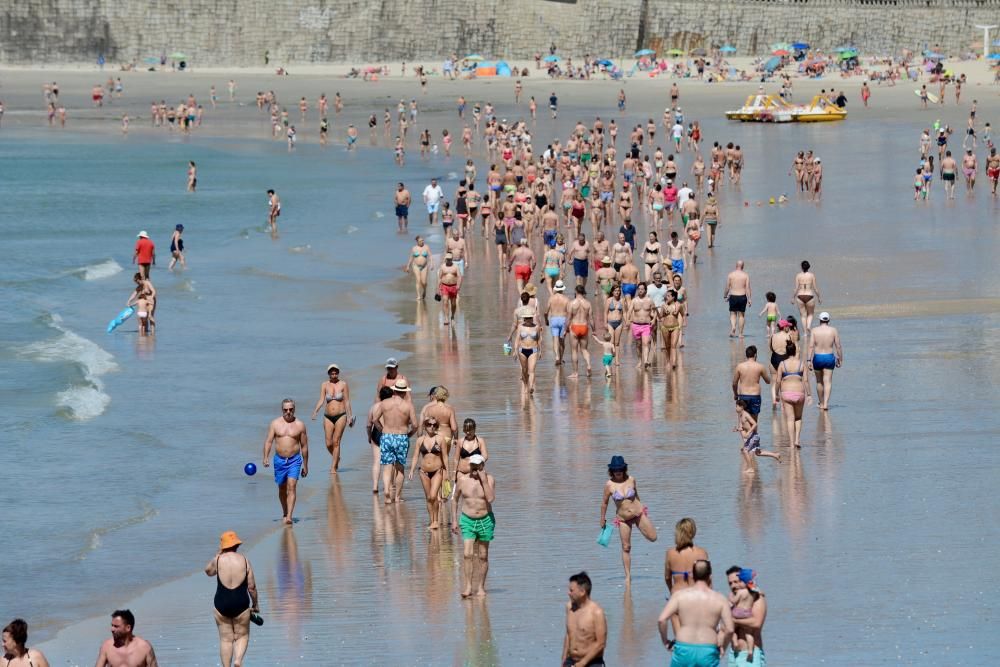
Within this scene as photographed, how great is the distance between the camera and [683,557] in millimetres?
11695

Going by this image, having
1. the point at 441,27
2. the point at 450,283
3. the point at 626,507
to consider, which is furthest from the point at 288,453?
the point at 441,27

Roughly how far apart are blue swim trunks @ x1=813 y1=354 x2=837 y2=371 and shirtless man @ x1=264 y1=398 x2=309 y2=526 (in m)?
6.57

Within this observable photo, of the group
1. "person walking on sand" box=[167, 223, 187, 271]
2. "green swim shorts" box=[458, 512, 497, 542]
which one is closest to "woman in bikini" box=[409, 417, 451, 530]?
"green swim shorts" box=[458, 512, 497, 542]

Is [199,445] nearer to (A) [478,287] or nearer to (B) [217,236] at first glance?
(A) [478,287]

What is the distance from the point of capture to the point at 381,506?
16.7m

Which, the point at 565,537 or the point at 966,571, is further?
the point at 565,537

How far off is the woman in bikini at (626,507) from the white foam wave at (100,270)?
2485cm

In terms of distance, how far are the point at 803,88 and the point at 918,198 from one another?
39.5 m

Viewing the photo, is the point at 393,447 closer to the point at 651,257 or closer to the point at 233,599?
the point at 233,599

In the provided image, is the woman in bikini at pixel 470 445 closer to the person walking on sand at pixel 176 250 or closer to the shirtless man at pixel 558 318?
the shirtless man at pixel 558 318

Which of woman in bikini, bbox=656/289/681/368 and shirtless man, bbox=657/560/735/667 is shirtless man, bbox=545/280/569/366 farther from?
shirtless man, bbox=657/560/735/667

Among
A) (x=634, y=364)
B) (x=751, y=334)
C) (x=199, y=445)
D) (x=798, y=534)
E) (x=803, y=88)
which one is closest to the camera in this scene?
(x=798, y=534)

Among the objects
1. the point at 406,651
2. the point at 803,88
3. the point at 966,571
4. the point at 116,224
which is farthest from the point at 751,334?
the point at 803,88

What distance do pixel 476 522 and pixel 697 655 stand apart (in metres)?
3.71
